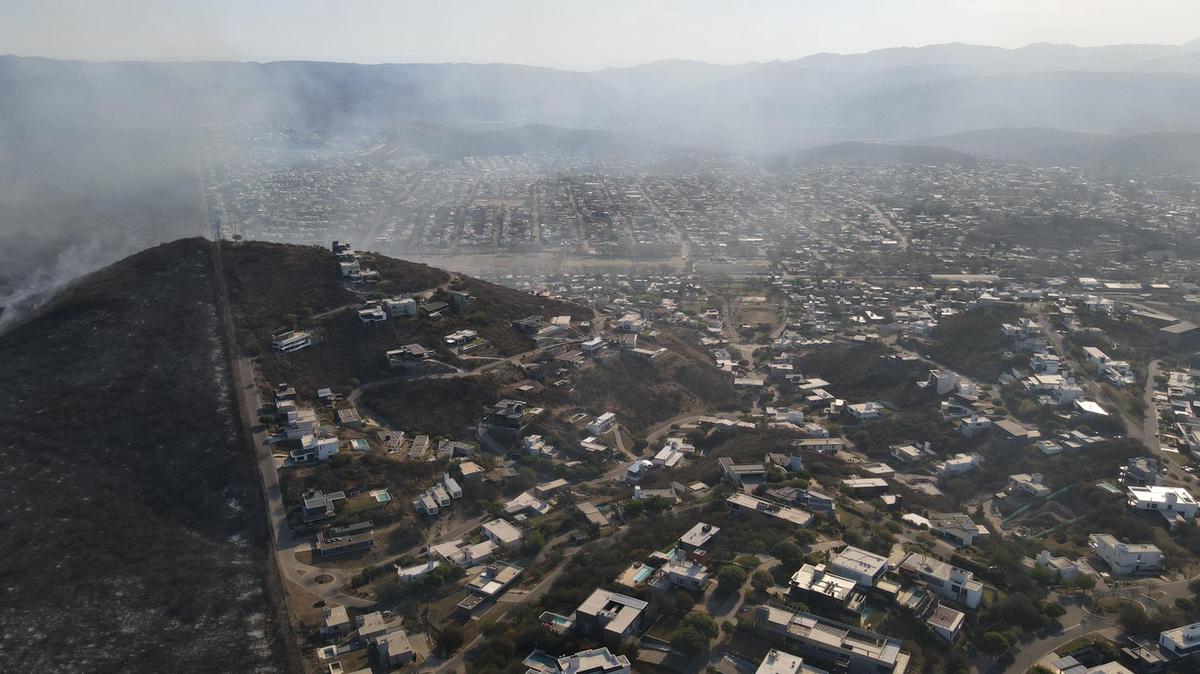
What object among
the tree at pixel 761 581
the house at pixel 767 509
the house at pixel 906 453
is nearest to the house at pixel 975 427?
the house at pixel 906 453

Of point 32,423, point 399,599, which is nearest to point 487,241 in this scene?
point 32,423

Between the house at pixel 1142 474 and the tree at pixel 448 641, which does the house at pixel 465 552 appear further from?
the house at pixel 1142 474

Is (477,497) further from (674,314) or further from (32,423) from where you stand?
(674,314)

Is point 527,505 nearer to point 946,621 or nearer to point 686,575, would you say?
point 686,575

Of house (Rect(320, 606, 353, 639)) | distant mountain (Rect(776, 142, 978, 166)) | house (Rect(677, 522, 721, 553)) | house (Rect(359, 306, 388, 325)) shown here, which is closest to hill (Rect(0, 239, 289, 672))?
house (Rect(320, 606, 353, 639))

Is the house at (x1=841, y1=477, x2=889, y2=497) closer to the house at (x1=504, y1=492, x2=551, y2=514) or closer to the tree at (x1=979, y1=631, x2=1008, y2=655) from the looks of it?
the tree at (x1=979, y1=631, x2=1008, y2=655)

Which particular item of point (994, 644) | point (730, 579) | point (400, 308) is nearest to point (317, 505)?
point (730, 579)

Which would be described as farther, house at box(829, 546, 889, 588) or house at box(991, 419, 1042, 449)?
house at box(991, 419, 1042, 449)
